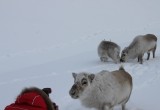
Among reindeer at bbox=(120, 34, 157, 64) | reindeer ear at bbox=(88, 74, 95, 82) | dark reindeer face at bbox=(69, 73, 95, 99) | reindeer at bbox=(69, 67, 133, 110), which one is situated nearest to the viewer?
dark reindeer face at bbox=(69, 73, 95, 99)

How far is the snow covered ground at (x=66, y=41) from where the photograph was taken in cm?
879

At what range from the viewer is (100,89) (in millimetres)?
5918

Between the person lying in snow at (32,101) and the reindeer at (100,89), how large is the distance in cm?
185

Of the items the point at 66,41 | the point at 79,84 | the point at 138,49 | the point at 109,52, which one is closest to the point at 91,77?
the point at 79,84

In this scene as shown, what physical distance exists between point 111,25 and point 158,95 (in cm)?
1744

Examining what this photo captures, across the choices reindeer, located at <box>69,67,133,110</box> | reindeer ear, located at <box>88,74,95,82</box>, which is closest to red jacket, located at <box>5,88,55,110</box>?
reindeer, located at <box>69,67,133,110</box>

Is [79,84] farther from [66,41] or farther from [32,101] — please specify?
[66,41]

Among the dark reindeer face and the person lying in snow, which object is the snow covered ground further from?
the person lying in snow

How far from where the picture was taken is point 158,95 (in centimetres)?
774

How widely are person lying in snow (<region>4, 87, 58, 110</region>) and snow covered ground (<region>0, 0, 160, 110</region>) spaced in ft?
11.8

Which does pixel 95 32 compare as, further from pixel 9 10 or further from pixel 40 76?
pixel 40 76

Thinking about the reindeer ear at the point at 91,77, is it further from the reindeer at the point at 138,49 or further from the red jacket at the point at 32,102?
the reindeer at the point at 138,49

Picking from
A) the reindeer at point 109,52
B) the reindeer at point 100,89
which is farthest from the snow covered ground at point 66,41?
→ the reindeer at point 100,89

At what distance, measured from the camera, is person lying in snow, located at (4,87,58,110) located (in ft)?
10.8
